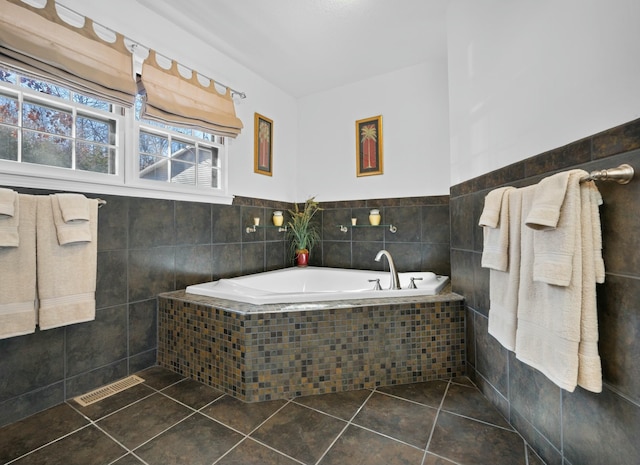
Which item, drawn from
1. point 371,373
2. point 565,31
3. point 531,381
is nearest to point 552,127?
point 565,31

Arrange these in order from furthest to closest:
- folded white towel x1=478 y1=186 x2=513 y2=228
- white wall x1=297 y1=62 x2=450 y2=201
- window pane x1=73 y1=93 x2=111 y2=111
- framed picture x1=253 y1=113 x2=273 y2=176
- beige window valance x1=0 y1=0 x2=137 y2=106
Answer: framed picture x1=253 y1=113 x2=273 y2=176 → white wall x1=297 y1=62 x2=450 y2=201 → window pane x1=73 y1=93 x2=111 y2=111 → beige window valance x1=0 y1=0 x2=137 y2=106 → folded white towel x1=478 y1=186 x2=513 y2=228

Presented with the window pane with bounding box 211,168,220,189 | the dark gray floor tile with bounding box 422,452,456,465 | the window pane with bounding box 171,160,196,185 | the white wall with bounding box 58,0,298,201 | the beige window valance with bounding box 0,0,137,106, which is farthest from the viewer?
the window pane with bounding box 211,168,220,189

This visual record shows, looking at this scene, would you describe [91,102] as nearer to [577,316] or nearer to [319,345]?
[319,345]

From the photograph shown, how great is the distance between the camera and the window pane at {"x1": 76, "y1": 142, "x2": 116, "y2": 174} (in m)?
1.83

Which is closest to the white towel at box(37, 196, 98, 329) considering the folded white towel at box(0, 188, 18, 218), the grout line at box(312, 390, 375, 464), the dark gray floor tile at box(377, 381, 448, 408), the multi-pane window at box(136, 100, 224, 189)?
the folded white towel at box(0, 188, 18, 218)

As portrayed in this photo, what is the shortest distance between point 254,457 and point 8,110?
82.7 inches

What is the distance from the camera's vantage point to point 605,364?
38.1 inches

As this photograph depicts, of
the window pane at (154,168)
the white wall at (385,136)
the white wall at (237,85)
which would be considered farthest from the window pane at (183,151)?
the white wall at (385,136)

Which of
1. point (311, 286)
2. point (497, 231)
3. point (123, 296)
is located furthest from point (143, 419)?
point (497, 231)

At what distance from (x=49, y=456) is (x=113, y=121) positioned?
184 centimetres

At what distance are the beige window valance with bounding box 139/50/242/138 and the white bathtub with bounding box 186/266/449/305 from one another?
1.23m

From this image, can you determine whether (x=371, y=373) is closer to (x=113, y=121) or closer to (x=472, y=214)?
(x=472, y=214)

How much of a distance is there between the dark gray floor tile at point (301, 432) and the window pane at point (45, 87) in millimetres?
2140

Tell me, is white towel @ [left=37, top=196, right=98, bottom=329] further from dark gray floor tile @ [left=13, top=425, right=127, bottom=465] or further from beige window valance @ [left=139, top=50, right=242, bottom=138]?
beige window valance @ [left=139, top=50, right=242, bottom=138]
